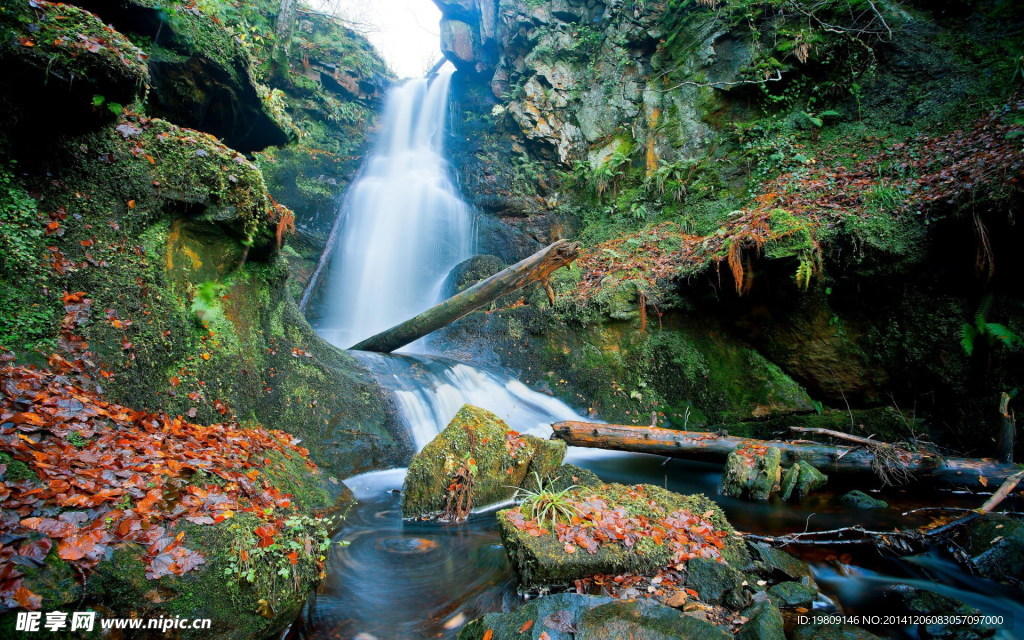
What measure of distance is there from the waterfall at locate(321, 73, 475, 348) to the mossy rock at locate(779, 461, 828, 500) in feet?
31.2

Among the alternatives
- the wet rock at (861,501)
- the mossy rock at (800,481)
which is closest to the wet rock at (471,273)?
the mossy rock at (800,481)

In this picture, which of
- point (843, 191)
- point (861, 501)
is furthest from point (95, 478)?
point (843, 191)

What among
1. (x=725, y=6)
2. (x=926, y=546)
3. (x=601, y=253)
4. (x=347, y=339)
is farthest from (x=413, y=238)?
(x=926, y=546)

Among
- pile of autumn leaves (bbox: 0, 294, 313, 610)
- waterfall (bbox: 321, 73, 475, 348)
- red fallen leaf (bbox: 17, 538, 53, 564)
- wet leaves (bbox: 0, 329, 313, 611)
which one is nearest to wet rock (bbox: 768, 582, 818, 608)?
wet leaves (bbox: 0, 329, 313, 611)

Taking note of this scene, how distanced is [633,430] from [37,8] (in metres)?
8.30

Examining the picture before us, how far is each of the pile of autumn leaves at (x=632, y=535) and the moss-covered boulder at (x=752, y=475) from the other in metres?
2.08

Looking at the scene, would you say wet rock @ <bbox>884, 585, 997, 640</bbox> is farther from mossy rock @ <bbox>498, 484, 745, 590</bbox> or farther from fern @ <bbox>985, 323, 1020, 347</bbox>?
fern @ <bbox>985, 323, 1020, 347</bbox>

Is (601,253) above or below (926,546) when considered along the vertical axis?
above

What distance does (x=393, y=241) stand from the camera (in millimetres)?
14406

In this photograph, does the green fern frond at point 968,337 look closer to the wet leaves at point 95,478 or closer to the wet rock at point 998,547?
the wet rock at point 998,547

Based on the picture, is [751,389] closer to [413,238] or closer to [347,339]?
[347,339]

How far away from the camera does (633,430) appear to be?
21.4ft

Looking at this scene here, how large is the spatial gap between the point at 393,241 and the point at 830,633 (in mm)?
14029

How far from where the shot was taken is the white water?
771cm
